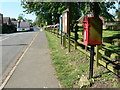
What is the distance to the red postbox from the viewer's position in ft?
15.5

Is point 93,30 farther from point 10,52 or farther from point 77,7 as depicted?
point 77,7

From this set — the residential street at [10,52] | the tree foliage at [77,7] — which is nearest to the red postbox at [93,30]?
the residential street at [10,52]

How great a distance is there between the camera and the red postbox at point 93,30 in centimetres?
472

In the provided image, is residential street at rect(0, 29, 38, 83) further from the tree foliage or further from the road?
the tree foliage

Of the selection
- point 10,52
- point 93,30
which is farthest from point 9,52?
point 93,30

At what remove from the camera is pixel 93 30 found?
15.6 feet

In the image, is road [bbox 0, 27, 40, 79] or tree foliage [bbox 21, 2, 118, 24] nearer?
road [bbox 0, 27, 40, 79]

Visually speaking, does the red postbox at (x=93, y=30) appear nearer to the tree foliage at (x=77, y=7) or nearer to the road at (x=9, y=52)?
the road at (x=9, y=52)

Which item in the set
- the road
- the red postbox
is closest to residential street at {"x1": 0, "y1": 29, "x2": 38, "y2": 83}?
the road

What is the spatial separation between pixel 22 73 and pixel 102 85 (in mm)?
3009

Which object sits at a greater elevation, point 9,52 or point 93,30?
point 93,30

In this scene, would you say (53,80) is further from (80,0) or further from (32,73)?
(80,0)

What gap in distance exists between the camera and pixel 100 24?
4.81 metres

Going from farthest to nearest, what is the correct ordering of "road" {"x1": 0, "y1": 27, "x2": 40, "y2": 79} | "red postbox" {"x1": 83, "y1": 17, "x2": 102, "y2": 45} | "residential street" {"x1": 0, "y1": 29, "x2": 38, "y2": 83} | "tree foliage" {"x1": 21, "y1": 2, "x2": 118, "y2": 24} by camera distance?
1. "tree foliage" {"x1": 21, "y1": 2, "x2": 118, "y2": 24}
2. "residential street" {"x1": 0, "y1": 29, "x2": 38, "y2": 83}
3. "road" {"x1": 0, "y1": 27, "x2": 40, "y2": 79}
4. "red postbox" {"x1": 83, "y1": 17, "x2": 102, "y2": 45}
